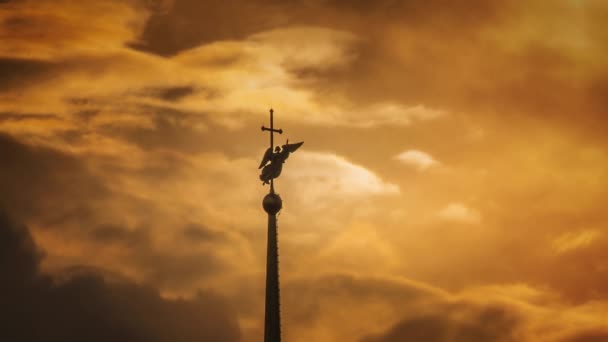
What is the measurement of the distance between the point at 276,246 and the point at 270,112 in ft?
32.9

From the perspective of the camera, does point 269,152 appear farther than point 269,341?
Yes

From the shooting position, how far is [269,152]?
77.9 meters

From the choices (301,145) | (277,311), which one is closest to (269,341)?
(277,311)

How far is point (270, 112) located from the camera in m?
80.0

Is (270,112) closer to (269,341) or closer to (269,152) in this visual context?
(269,152)

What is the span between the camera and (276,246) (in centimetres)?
7594

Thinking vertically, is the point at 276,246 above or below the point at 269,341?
above

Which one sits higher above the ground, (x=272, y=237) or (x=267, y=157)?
(x=267, y=157)

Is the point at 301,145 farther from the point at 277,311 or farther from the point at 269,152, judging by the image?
the point at 277,311

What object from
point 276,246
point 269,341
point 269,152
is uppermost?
point 269,152

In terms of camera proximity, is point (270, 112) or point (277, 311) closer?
point (277, 311)

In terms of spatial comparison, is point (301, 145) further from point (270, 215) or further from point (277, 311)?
point (277, 311)

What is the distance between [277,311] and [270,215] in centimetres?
653

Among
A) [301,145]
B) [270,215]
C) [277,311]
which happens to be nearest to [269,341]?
[277,311]
